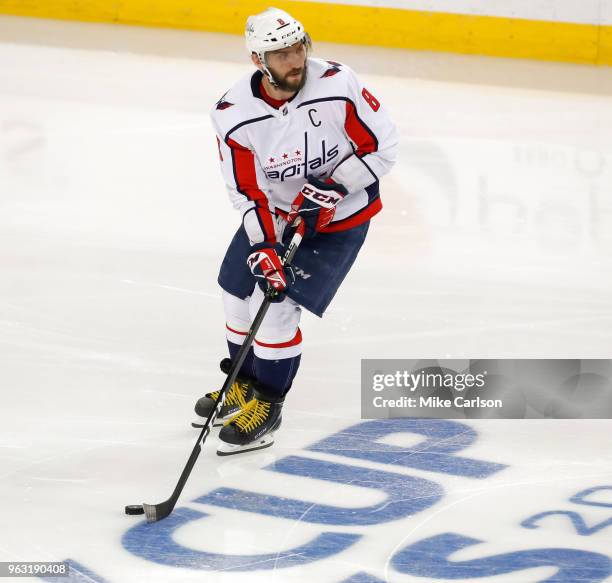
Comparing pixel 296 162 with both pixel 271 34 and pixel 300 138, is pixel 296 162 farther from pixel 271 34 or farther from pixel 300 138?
pixel 271 34

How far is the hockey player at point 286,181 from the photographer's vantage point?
9.21 ft

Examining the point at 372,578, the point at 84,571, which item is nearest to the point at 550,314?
the point at 372,578

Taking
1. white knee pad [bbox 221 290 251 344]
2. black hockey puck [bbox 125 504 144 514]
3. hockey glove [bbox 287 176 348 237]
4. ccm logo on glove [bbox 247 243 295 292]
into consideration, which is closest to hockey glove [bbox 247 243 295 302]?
ccm logo on glove [bbox 247 243 295 292]

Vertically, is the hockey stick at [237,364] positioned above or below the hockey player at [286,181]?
below

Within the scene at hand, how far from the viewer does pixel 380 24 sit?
25.3 ft

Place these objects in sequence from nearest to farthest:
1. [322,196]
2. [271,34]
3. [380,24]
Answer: [271,34], [322,196], [380,24]

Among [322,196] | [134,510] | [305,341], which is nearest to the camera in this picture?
[134,510]

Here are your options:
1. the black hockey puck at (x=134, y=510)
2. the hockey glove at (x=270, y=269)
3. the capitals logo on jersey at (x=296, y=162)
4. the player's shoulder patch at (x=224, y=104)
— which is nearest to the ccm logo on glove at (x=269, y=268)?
the hockey glove at (x=270, y=269)

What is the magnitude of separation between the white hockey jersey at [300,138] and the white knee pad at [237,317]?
241 millimetres

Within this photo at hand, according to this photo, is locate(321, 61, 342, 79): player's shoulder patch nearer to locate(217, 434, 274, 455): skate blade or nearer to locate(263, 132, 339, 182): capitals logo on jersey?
locate(263, 132, 339, 182): capitals logo on jersey

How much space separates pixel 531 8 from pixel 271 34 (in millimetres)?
5163

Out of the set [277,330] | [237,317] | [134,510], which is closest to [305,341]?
[237,317]

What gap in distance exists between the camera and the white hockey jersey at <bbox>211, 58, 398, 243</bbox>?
9.37 ft

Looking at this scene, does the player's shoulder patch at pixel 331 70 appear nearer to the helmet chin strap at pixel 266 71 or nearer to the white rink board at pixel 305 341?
the helmet chin strap at pixel 266 71
